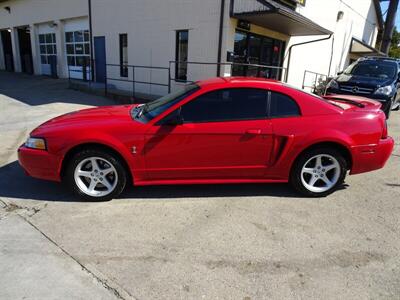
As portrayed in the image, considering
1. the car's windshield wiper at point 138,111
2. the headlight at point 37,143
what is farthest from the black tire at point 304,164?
the headlight at point 37,143

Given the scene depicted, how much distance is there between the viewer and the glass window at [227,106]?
3701 mm

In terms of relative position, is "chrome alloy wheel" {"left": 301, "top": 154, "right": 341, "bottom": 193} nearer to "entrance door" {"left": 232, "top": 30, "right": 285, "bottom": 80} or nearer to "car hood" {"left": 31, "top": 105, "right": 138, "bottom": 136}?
"car hood" {"left": 31, "top": 105, "right": 138, "bottom": 136}

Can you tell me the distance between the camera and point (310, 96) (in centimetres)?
393

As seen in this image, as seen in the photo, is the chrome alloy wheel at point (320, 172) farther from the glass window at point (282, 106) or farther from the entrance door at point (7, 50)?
the entrance door at point (7, 50)

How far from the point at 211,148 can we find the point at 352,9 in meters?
21.3

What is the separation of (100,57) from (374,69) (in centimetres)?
1135

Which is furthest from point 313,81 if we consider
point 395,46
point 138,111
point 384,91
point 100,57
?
point 395,46

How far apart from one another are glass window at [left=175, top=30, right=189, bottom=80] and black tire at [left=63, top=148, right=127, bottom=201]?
764cm

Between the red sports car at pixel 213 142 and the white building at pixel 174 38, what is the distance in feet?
17.0

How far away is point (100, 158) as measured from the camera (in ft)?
12.0

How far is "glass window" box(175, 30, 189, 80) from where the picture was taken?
1070 centimetres

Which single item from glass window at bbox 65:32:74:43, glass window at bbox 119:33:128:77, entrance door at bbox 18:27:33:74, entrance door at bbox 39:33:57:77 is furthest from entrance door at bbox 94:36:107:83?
entrance door at bbox 18:27:33:74

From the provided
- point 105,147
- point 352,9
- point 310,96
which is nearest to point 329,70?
point 352,9

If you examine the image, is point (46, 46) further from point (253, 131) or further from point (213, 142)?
point (253, 131)
